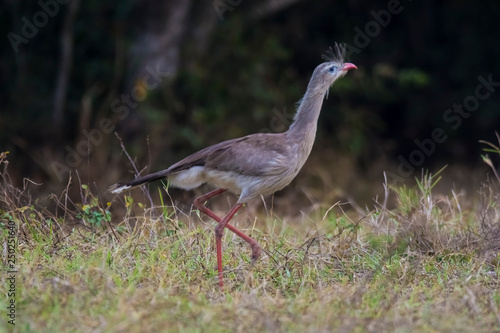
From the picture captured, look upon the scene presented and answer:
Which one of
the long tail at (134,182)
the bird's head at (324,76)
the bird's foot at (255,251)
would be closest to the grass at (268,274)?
the bird's foot at (255,251)

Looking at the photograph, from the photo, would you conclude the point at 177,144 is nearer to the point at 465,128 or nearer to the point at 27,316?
the point at 465,128

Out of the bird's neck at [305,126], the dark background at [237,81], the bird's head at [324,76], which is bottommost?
the dark background at [237,81]

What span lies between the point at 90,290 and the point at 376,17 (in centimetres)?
Answer: 802

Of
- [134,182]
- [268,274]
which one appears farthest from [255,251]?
[134,182]

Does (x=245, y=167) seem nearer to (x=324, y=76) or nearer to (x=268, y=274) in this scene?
(x=268, y=274)

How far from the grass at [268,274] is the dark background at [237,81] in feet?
11.1

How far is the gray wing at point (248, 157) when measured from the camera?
165 inches

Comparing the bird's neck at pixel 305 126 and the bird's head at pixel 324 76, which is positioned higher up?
the bird's head at pixel 324 76

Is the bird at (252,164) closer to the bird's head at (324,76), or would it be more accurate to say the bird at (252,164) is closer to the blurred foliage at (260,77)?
the bird's head at (324,76)

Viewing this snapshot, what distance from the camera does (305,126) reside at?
14.4 ft

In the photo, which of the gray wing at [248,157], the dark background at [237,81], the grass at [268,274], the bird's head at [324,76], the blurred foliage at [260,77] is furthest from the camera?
the blurred foliage at [260,77]

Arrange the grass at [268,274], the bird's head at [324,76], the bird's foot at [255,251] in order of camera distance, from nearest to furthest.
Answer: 1. the grass at [268,274]
2. the bird's foot at [255,251]
3. the bird's head at [324,76]

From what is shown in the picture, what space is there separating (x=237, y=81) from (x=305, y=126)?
525 cm

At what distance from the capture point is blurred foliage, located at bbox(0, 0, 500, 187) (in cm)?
912
